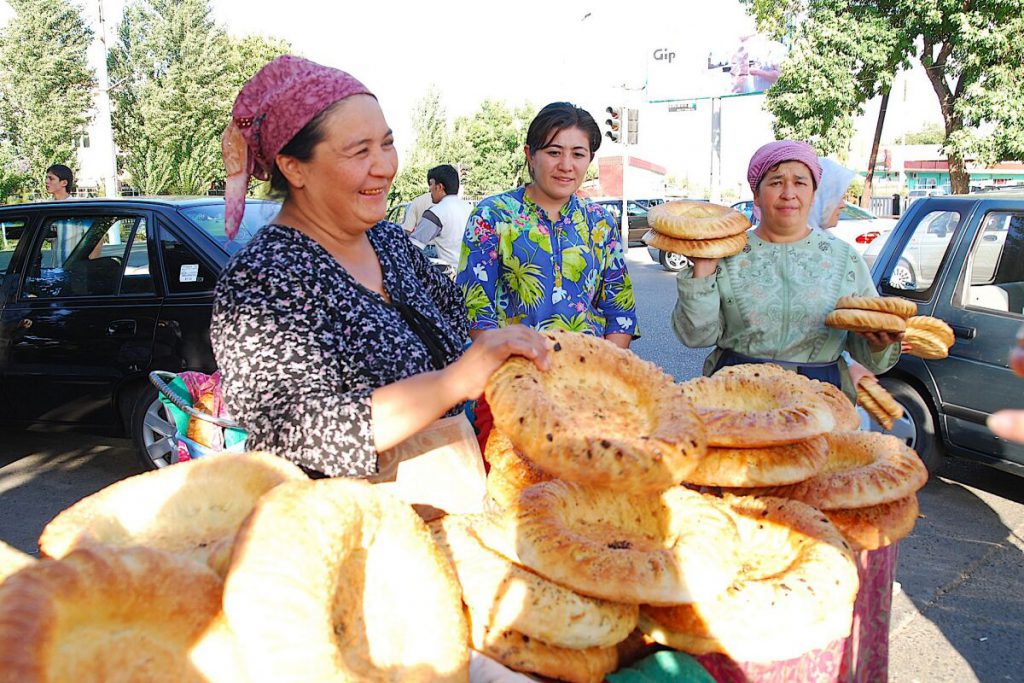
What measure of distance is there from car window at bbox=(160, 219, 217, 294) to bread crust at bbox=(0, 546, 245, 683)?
4.68 metres

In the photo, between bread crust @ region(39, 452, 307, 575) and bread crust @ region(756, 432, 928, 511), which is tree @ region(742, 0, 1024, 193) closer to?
bread crust @ region(756, 432, 928, 511)

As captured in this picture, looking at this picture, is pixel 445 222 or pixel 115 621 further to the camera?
pixel 445 222

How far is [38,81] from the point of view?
122 ft

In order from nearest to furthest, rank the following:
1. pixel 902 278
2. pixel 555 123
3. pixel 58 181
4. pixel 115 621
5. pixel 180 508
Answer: pixel 115 621 < pixel 180 508 < pixel 555 123 < pixel 902 278 < pixel 58 181

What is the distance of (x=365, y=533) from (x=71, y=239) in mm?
5696

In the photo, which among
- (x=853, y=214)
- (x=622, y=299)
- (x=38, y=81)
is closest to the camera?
(x=622, y=299)

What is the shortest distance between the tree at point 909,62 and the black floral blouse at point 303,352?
17892 millimetres

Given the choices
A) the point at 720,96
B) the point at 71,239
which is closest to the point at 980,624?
the point at 71,239

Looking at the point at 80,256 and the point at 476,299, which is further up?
the point at 476,299

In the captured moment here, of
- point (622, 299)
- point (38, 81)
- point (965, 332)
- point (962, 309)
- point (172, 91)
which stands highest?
point (38, 81)

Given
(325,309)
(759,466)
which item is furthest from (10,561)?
(759,466)

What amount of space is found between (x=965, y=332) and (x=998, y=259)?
61cm

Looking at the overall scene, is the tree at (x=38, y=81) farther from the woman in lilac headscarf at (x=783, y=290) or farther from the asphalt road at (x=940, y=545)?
the woman in lilac headscarf at (x=783, y=290)

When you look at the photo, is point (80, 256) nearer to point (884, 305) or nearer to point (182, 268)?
point (182, 268)
